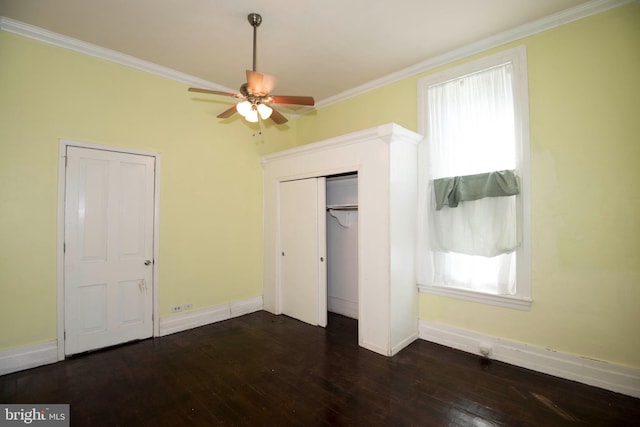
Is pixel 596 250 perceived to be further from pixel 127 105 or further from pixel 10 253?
pixel 10 253

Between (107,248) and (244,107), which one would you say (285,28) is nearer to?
(244,107)

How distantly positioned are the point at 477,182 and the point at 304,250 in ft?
7.40

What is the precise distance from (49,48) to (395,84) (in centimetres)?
381

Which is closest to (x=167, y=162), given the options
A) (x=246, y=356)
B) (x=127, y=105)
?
(x=127, y=105)

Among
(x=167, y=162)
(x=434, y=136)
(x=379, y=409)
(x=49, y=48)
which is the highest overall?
(x=49, y=48)

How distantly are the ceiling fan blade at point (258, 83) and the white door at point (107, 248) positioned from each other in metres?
1.99

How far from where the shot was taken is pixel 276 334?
12.0 ft

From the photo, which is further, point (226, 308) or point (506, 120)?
point (226, 308)

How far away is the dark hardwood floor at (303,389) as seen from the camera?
215cm

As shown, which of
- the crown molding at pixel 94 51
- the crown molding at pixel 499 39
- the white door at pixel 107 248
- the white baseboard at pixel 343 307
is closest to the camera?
the crown molding at pixel 499 39

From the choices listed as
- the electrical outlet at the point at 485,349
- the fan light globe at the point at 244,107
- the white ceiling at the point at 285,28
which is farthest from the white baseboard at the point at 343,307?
the white ceiling at the point at 285,28

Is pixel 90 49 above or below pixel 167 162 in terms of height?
above

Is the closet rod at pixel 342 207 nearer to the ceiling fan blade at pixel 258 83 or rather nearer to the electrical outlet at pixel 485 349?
the ceiling fan blade at pixel 258 83

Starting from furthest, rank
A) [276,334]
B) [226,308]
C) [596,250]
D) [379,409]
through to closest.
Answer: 1. [226,308]
2. [276,334]
3. [596,250]
4. [379,409]
